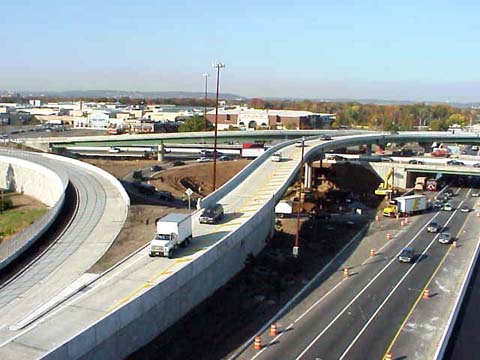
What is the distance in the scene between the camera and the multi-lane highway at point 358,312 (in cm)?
2433

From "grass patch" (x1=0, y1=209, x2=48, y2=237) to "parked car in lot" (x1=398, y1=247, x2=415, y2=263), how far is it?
1160 inches

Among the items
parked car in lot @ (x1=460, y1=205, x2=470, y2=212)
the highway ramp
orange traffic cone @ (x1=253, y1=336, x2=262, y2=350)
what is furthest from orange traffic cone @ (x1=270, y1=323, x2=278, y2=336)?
parked car in lot @ (x1=460, y1=205, x2=470, y2=212)

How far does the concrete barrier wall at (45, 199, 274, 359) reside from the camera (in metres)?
20.2

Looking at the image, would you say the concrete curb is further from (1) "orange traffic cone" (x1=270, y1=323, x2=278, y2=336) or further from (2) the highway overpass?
(2) the highway overpass

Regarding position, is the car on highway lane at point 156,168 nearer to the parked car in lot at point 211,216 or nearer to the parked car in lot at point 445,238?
the parked car in lot at point 211,216

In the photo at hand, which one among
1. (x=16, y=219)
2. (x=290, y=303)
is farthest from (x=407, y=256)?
(x=16, y=219)

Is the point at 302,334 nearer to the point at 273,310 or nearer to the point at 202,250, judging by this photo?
the point at 273,310

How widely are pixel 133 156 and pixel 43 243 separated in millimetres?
57061

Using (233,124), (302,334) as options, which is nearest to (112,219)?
(302,334)

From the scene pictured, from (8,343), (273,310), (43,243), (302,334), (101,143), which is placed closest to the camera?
(8,343)

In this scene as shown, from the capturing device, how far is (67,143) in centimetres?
8581

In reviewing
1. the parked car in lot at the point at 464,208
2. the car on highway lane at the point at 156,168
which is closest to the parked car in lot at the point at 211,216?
the parked car in lot at the point at 464,208

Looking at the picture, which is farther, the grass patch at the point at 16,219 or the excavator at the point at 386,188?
the excavator at the point at 386,188

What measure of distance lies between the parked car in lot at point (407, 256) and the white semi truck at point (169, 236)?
16701 mm
